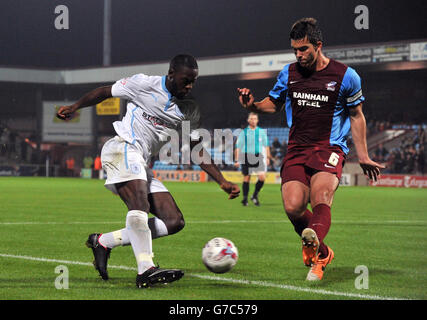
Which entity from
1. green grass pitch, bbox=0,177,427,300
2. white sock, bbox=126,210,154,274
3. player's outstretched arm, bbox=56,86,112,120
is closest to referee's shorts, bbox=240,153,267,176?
green grass pitch, bbox=0,177,427,300

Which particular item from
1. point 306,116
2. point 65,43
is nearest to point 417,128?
point 65,43

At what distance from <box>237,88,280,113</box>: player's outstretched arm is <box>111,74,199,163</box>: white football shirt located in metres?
0.69

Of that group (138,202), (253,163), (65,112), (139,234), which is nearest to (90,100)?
(65,112)

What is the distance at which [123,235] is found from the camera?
644 centimetres

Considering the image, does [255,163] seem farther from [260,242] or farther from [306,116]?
[306,116]

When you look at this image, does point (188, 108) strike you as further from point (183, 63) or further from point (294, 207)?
point (294, 207)

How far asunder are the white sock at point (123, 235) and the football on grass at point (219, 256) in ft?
1.67

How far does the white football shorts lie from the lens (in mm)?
6078

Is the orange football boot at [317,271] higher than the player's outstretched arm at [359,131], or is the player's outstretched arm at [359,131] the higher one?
the player's outstretched arm at [359,131]

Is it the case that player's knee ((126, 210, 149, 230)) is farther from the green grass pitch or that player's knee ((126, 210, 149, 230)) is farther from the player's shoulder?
the player's shoulder

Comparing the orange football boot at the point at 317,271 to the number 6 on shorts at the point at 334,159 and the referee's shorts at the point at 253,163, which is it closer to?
the number 6 on shorts at the point at 334,159

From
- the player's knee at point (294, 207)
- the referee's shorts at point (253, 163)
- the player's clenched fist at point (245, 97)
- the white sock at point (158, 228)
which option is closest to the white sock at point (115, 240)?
the white sock at point (158, 228)

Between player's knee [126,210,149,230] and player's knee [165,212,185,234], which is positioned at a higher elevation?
player's knee [126,210,149,230]

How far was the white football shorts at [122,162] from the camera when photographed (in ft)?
19.9
